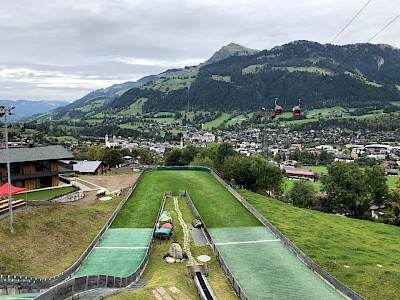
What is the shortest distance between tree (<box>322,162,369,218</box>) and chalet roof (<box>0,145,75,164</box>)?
42.0 metres

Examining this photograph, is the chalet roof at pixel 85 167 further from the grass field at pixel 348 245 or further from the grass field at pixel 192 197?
the grass field at pixel 348 245

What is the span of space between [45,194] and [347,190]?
151 ft

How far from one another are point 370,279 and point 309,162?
144557 mm

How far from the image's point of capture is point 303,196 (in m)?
65.4

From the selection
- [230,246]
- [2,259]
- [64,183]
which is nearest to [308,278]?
[230,246]

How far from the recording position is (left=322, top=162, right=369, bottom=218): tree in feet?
183

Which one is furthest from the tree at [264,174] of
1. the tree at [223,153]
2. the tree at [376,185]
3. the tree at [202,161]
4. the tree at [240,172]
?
the tree at [376,185]

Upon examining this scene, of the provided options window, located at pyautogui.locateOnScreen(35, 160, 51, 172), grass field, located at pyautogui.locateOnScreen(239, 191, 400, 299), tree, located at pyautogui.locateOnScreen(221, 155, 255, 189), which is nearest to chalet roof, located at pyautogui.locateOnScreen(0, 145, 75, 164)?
window, located at pyautogui.locateOnScreen(35, 160, 51, 172)

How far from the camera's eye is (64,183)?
5447 centimetres

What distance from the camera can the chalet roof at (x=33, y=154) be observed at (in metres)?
47.7

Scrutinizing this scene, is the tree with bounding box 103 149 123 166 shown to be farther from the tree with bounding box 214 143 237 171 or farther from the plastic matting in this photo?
the plastic matting

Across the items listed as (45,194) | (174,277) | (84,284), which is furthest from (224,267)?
Result: (45,194)

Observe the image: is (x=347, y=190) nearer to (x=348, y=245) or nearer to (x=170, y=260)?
(x=348, y=245)

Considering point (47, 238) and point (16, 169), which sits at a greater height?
point (16, 169)
